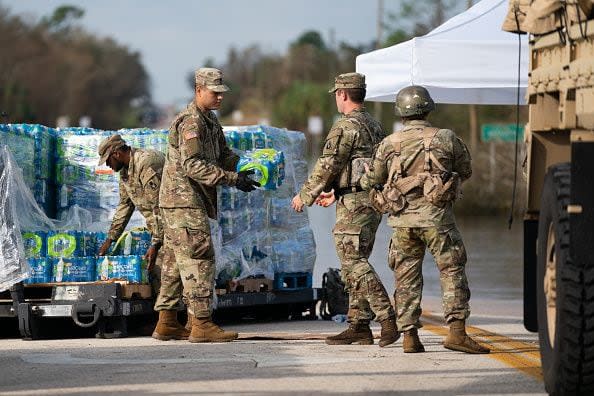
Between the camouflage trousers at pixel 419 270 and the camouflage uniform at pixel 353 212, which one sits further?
the camouflage uniform at pixel 353 212

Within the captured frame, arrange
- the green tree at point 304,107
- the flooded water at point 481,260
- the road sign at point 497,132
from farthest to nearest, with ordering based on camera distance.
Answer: the green tree at point 304,107 → the road sign at point 497,132 → the flooded water at point 481,260

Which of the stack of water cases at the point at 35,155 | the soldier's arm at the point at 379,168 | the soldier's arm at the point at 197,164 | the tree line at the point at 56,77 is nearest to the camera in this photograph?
the soldier's arm at the point at 379,168

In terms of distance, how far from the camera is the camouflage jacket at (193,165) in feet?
43.0

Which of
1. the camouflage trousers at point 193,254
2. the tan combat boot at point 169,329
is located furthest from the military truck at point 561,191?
the tan combat boot at point 169,329

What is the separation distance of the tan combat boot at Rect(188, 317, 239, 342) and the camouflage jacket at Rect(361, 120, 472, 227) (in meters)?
1.81

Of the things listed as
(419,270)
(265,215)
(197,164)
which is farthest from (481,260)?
(419,270)

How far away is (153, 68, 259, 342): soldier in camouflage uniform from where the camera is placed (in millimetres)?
13125

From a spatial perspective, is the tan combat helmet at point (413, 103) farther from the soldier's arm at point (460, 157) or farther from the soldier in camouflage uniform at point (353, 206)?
the soldier in camouflage uniform at point (353, 206)

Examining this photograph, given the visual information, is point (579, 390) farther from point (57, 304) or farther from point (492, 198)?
point (492, 198)

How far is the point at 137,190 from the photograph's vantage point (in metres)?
14.0

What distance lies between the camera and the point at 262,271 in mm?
15062

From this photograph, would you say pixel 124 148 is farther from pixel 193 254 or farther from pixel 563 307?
pixel 563 307

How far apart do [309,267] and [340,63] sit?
128 m

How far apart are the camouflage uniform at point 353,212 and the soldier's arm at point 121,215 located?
180 centimetres
